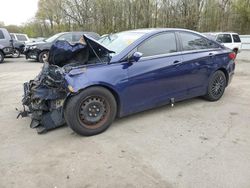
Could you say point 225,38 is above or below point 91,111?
above

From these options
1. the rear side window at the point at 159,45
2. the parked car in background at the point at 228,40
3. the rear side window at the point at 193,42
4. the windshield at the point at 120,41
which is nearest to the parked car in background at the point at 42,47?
the parked car in background at the point at 228,40

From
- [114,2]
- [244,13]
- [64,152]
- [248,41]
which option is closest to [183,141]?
[64,152]

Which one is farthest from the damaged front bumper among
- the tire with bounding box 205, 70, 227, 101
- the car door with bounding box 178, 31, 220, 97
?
the tire with bounding box 205, 70, 227, 101

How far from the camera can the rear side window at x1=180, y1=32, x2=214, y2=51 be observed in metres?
4.50

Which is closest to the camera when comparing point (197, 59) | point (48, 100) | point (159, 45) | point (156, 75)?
point (48, 100)

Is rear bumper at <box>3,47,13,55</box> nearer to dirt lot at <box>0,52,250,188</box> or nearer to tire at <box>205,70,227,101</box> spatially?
dirt lot at <box>0,52,250,188</box>

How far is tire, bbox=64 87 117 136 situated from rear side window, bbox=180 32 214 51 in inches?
74.7

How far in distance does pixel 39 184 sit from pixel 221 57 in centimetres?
426

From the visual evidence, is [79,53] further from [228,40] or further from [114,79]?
[228,40]

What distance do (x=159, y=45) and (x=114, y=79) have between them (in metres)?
1.16

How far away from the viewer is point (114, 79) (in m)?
3.58

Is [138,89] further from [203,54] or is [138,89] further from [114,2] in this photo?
[114,2]

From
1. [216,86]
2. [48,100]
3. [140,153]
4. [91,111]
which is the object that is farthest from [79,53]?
[216,86]

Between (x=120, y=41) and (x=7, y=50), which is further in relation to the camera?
(x=7, y=50)
